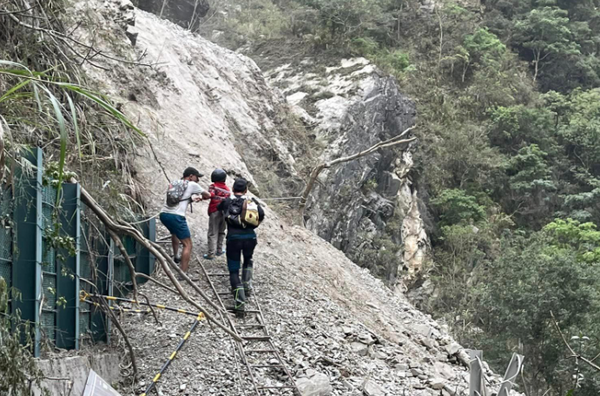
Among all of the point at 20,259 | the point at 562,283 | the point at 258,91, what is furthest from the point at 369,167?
the point at 20,259

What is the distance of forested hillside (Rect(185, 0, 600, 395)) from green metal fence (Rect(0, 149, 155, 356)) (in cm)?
1646

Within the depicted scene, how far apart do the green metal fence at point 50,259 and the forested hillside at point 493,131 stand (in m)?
16.5

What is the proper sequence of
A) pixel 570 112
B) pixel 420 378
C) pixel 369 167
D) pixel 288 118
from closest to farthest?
1. pixel 420 378
2. pixel 288 118
3. pixel 369 167
4. pixel 570 112

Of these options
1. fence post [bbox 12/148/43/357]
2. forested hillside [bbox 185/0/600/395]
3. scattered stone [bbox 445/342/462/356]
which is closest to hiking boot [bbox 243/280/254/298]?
fence post [bbox 12/148/43/357]

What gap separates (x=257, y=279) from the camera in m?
10.6

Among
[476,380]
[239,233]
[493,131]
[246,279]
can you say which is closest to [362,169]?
[493,131]

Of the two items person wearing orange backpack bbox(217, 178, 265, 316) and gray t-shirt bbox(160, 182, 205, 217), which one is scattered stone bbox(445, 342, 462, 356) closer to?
person wearing orange backpack bbox(217, 178, 265, 316)

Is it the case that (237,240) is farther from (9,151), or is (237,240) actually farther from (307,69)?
(307,69)

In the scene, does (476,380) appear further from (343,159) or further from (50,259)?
(343,159)

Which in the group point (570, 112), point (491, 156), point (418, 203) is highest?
point (570, 112)

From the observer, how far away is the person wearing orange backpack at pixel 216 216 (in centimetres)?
1034

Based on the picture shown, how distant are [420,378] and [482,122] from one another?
92.6ft

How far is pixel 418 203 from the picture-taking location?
31.7 meters

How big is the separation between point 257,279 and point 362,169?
58.6 ft
